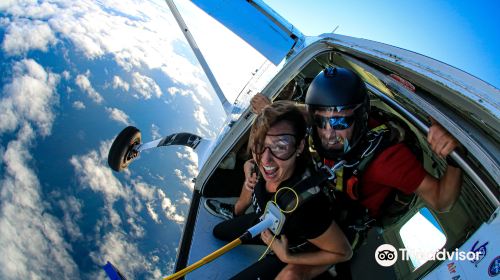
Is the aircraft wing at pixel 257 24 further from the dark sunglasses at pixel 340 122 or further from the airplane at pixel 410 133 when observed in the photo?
the dark sunglasses at pixel 340 122

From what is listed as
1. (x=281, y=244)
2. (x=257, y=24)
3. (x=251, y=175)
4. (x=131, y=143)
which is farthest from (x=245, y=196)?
(x=257, y=24)

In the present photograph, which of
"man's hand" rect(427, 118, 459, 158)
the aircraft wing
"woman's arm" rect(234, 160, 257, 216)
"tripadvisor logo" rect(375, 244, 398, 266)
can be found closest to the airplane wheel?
"woman's arm" rect(234, 160, 257, 216)

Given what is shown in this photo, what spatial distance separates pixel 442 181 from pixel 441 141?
1.16ft

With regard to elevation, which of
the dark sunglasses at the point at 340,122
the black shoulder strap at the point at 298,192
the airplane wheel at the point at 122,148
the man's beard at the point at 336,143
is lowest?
the airplane wheel at the point at 122,148

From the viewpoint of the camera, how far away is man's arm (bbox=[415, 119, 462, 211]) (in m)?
1.36

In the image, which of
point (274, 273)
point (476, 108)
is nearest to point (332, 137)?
point (476, 108)

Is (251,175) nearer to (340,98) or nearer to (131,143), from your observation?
(340,98)

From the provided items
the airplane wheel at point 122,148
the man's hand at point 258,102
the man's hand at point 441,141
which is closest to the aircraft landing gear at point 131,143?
the airplane wheel at point 122,148

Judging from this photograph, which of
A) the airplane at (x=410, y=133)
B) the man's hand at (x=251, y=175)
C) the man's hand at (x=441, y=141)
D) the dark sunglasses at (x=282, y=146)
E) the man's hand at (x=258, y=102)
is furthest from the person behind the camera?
the man's hand at (x=258, y=102)

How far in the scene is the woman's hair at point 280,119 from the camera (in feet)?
6.05

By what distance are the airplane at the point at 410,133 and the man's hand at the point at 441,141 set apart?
4cm

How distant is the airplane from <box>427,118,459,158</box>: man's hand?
0.14ft

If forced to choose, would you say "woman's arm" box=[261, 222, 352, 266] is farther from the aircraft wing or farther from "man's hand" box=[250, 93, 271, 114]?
A: the aircraft wing

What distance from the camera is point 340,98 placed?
6.41 feet
